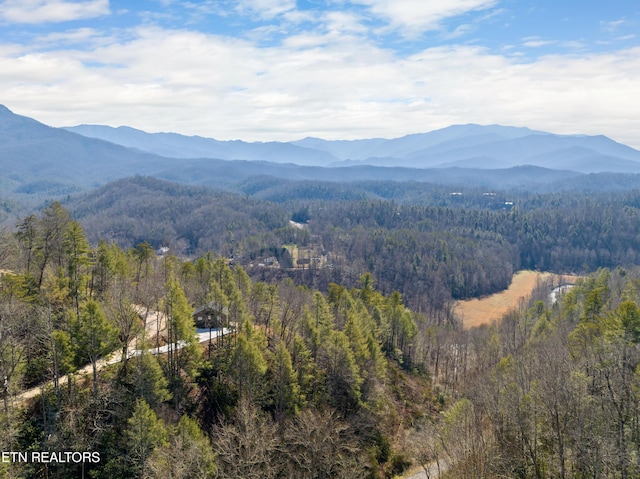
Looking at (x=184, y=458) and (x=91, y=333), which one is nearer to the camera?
(x=184, y=458)

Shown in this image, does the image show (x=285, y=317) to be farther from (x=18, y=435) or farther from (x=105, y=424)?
(x=18, y=435)

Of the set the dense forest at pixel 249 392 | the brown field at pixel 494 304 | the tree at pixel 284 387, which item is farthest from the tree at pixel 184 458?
the brown field at pixel 494 304

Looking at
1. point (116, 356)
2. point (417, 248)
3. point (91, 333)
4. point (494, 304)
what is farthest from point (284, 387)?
point (417, 248)

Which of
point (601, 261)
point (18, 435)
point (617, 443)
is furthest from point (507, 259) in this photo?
point (18, 435)

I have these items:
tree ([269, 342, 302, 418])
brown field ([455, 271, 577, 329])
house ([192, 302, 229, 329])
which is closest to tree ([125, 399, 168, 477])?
tree ([269, 342, 302, 418])

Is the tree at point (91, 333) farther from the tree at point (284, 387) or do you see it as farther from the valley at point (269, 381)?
the tree at point (284, 387)

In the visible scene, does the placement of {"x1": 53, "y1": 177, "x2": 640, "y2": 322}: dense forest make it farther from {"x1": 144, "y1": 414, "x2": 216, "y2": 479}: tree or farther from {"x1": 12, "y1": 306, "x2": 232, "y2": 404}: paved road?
{"x1": 144, "y1": 414, "x2": 216, "y2": 479}: tree

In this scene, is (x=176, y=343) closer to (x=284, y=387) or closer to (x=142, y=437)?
(x=142, y=437)
